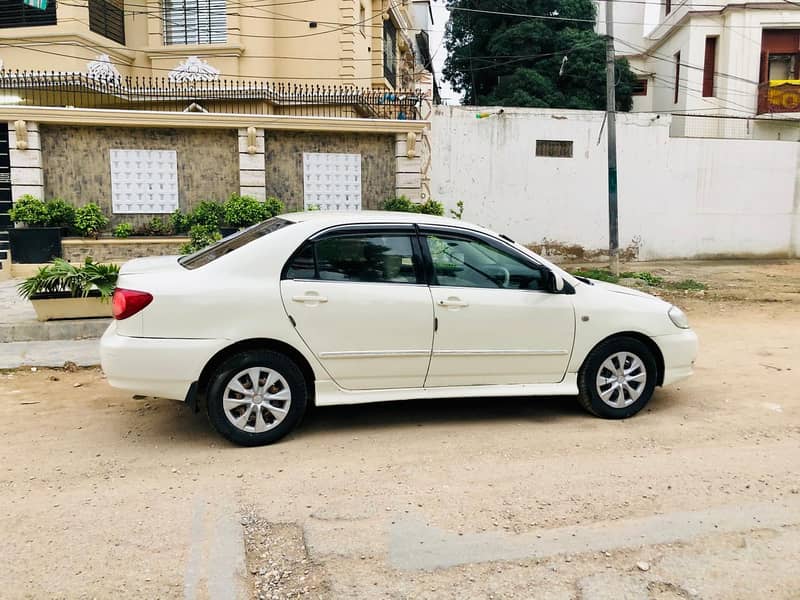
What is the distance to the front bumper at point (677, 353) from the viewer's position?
5348 mm

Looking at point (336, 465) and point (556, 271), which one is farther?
point (556, 271)

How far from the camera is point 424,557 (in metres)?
3.28

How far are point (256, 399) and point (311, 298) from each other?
755mm

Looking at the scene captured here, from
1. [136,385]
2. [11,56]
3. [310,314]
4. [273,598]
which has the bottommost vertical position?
[273,598]

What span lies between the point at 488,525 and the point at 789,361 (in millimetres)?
5324

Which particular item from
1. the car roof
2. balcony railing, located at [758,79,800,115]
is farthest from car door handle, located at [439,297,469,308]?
balcony railing, located at [758,79,800,115]

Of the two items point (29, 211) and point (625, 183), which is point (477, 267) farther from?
point (625, 183)

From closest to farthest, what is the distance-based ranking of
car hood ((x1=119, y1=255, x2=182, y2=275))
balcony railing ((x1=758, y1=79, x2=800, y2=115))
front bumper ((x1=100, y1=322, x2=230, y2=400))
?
front bumper ((x1=100, y1=322, x2=230, y2=400))
car hood ((x1=119, y1=255, x2=182, y2=275))
balcony railing ((x1=758, y1=79, x2=800, y2=115))

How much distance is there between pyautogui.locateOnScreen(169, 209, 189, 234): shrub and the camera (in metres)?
14.3

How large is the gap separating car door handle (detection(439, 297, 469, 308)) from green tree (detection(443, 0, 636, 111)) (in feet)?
75.2

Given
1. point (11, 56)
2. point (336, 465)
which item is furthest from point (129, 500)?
point (11, 56)

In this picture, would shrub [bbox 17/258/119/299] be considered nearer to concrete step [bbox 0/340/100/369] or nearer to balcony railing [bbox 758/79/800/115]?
concrete step [bbox 0/340/100/369]

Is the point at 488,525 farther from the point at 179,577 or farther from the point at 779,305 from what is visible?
the point at 779,305

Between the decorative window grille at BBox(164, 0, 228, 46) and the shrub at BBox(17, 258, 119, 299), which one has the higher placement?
the decorative window grille at BBox(164, 0, 228, 46)
